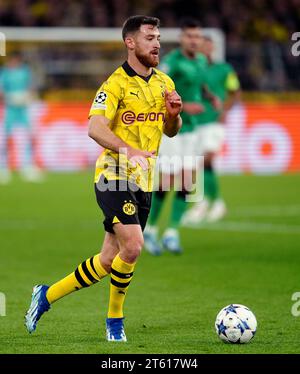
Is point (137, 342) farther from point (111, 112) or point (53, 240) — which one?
point (53, 240)

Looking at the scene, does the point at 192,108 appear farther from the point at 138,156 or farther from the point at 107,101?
the point at 138,156

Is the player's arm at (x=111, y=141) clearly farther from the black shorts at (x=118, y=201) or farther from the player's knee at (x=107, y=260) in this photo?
the player's knee at (x=107, y=260)

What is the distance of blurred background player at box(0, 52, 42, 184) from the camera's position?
23250mm

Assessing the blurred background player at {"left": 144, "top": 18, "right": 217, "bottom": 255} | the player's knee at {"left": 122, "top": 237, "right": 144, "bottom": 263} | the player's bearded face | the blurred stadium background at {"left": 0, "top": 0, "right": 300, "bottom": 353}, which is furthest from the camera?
the blurred background player at {"left": 144, "top": 18, "right": 217, "bottom": 255}

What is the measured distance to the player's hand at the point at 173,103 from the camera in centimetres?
736

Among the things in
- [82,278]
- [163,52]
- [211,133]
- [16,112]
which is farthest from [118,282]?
[163,52]

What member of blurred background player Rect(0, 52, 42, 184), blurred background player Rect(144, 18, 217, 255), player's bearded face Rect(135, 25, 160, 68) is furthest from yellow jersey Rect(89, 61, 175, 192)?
blurred background player Rect(0, 52, 42, 184)

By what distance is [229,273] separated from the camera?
35.4 ft

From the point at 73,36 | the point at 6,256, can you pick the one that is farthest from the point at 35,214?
the point at 73,36

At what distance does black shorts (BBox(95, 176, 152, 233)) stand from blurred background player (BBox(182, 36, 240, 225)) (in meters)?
8.64

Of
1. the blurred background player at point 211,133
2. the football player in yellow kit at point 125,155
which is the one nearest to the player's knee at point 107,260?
the football player in yellow kit at point 125,155

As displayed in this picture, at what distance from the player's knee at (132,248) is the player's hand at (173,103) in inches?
34.7

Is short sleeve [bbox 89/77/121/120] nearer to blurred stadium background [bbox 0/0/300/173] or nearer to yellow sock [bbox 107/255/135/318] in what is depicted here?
yellow sock [bbox 107/255/135/318]

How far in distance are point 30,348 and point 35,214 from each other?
32.7 ft
